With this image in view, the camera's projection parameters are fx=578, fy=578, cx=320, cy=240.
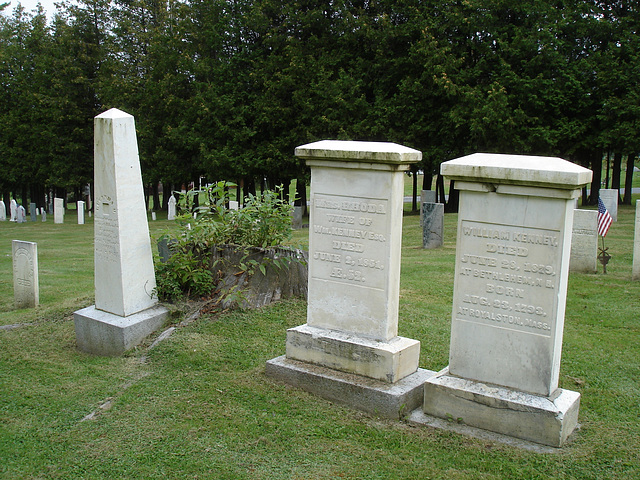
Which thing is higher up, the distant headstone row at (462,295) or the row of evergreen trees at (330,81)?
the row of evergreen trees at (330,81)

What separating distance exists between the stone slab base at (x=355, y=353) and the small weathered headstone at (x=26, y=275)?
5.12 m

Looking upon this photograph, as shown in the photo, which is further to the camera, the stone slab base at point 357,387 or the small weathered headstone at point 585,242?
the small weathered headstone at point 585,242

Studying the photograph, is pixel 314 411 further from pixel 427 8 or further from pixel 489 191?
pixel 427 8

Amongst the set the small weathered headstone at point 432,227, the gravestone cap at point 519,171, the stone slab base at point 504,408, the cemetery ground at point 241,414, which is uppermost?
the gravestone cap at point 519,171

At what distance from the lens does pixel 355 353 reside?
15.1 ft

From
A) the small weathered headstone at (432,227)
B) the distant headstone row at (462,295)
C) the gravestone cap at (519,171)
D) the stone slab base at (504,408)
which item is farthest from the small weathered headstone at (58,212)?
the gravestone cap at (519,171)

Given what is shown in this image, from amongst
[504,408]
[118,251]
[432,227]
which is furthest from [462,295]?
[432,227]

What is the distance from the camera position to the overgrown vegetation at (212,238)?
6.63 m

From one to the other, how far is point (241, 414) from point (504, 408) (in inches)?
74.8

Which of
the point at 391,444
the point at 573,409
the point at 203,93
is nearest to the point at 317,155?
the point at 391,444

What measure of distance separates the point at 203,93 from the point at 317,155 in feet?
71.9

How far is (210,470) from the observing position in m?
3.62

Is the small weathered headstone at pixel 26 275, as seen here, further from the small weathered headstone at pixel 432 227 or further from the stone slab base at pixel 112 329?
the small weathered headstone at pixel 432 227

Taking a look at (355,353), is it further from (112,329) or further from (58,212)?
(58,212)
